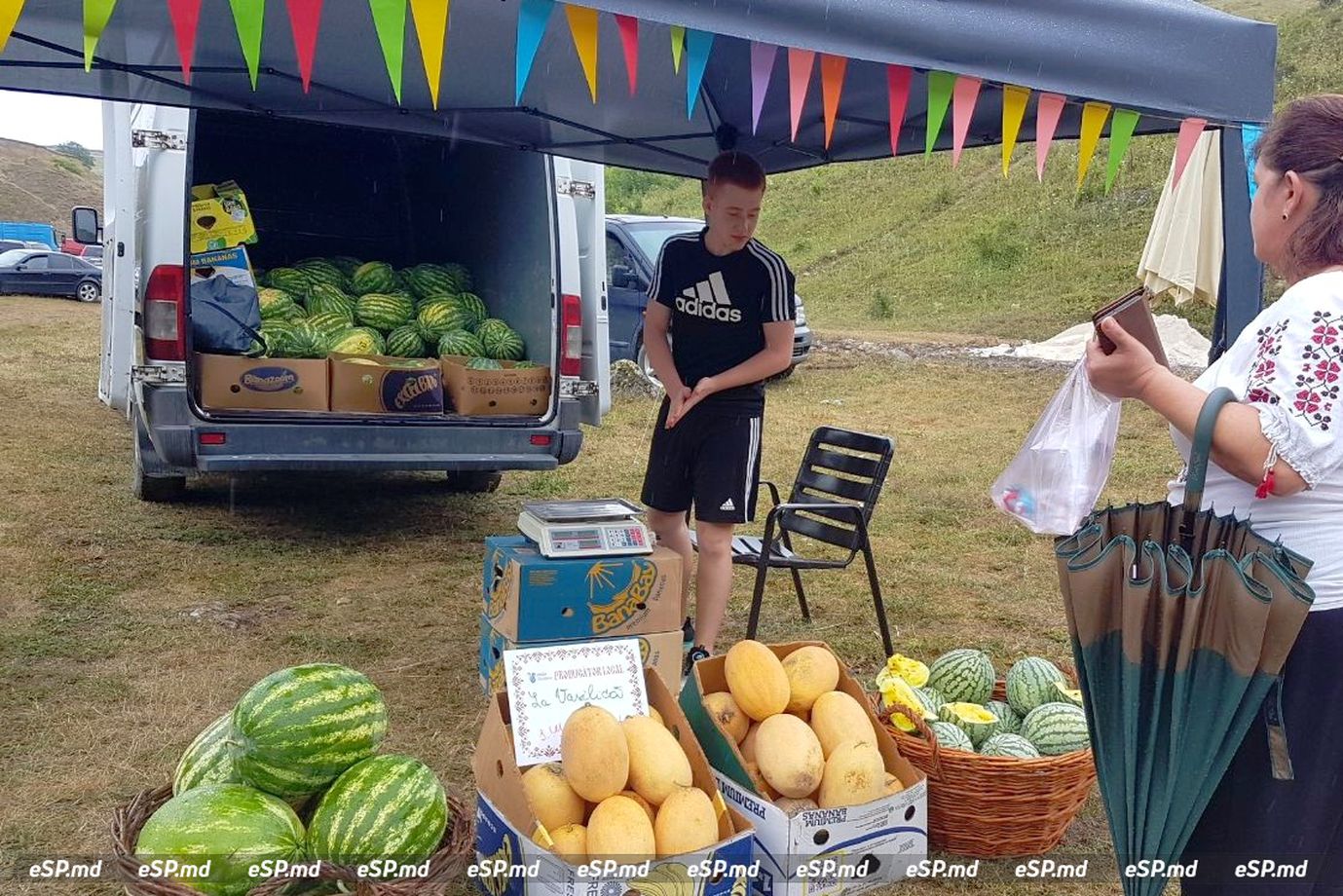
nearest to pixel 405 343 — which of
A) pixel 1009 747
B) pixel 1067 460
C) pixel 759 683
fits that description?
pixel 759 683

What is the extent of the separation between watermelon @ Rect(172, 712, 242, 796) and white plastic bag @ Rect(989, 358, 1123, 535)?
1.74 meters

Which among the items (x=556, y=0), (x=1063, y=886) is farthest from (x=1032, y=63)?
(x=1063, y=886)

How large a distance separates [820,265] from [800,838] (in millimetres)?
24229

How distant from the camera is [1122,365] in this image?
1.79 metres

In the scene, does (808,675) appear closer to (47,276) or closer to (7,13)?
(7,13)

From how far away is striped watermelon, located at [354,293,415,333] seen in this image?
599 centimetres

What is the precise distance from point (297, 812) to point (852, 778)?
1232mm

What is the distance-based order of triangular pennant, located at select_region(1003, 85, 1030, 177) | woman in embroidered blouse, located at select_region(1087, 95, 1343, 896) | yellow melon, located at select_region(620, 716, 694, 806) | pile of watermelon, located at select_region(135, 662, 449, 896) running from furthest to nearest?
triangular pennant, located at select_region(1003, 85, 1030, 177)
yellow melon, located at select_region(620, 716, 694, 806)
pile of watermelon, located at select_region(135, 662, 449, 896)
woman in embroidered blouse, located at select_region(1087, 95, 1343, 896)

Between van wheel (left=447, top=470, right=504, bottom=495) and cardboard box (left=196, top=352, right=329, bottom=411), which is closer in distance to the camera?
cardboard box (left=196, top=352, right=329, bottom=411)

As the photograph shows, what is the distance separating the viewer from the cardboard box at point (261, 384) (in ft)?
15.8

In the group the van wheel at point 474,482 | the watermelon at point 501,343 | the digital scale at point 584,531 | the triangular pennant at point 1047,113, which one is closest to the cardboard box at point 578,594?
the digital scale at point 584,531

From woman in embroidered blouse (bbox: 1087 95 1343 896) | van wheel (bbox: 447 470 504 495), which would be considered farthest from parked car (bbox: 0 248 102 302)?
woman in embroidered blouse (bbox: 1087 95 1343 896)

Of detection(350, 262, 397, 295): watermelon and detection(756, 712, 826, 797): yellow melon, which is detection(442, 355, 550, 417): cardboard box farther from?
detection(756, 712, 826, 797): yellow melon

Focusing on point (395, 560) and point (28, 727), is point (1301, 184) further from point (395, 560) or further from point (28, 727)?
point (395, 560)
